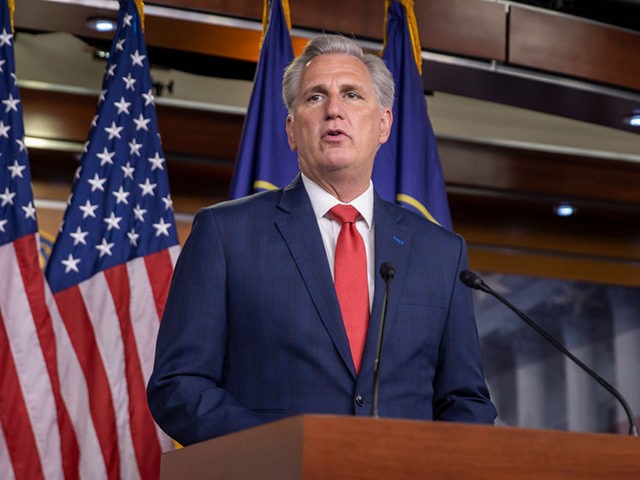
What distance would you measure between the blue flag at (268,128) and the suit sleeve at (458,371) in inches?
69.6

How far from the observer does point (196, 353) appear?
234 cm

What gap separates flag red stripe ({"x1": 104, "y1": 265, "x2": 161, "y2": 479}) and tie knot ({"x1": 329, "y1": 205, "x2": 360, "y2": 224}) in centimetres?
188

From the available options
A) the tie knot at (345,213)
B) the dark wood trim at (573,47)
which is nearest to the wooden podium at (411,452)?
the tie knot at (345,213)

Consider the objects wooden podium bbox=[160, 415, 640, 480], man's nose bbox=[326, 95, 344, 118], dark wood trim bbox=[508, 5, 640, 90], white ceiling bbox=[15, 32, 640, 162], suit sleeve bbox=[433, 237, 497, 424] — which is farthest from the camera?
white ceiling bbox=[15, 32, 640, 162]

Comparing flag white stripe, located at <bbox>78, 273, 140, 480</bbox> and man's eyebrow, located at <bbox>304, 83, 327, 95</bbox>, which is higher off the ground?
man's eyebrow, located at <bbox>304, 83, 327, 95</bbox>

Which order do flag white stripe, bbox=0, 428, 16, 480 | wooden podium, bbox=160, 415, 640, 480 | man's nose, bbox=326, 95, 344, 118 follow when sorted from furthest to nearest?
flag white stripe, bbox=0, 428, 16, 480 < man's nose, bbox=326, 95, 344, 118 < wooden podium, bbox=160, 415, 640, 480

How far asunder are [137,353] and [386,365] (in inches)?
80.3

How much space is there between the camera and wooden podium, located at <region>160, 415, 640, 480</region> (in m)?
1.56

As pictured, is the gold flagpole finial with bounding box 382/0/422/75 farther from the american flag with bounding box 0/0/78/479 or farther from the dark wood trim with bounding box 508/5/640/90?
the american flag with bounding box 0/0/78/479

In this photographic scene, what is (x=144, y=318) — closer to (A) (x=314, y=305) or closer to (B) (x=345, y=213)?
(B) (x=345, y=213)

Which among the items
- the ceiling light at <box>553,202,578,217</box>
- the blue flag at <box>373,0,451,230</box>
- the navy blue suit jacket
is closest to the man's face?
the navy blue suit jacket

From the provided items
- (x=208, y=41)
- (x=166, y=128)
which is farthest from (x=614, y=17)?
(x=166, y=128)

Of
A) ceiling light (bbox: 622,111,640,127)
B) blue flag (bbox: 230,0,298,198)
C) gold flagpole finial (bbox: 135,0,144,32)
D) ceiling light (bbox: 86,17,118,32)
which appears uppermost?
ceiling light (bbox: 622,111,640,127)

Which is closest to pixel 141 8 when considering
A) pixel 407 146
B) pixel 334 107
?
pixel 407 146
